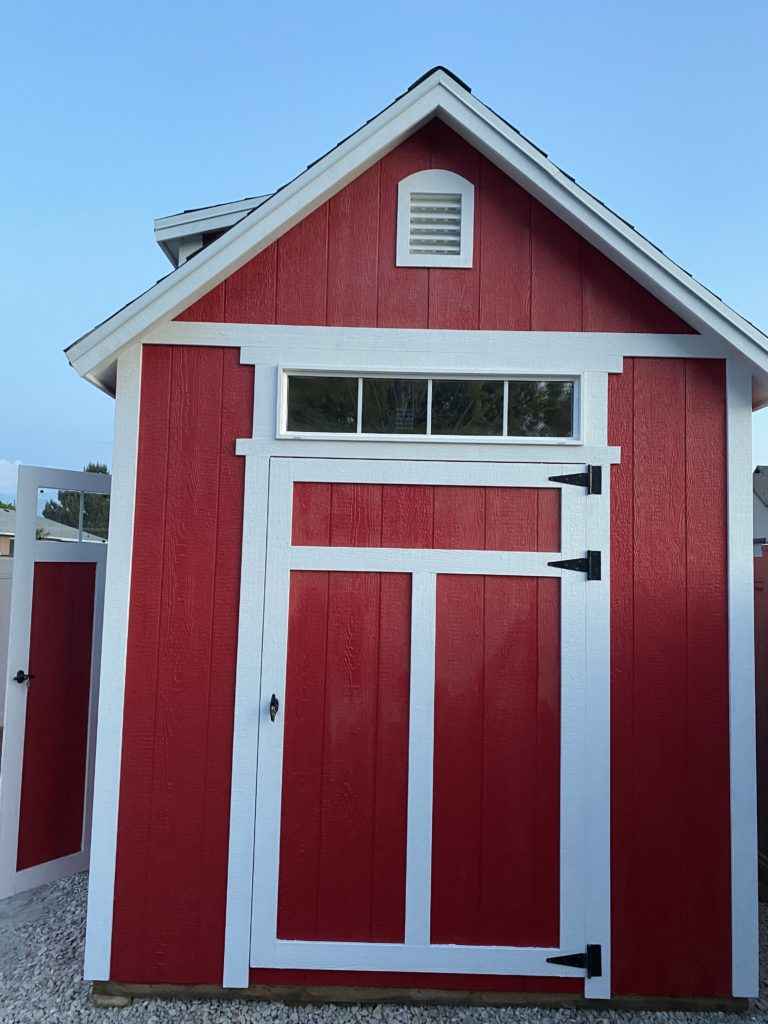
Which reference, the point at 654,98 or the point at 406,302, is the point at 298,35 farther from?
the point at 406,302

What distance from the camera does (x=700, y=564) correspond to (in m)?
3.01

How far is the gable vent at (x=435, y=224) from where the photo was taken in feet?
10.2

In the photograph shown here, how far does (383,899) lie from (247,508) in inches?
73.0

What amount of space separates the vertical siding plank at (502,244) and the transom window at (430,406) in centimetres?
36

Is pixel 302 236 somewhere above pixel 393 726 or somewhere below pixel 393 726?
above

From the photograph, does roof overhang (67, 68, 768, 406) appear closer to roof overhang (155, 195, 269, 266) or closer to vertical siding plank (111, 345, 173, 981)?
vertical siding plank (111, 345, 173, 981)

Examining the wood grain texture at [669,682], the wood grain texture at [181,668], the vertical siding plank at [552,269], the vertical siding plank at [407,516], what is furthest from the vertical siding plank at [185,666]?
the wood grain texture at [669,682]

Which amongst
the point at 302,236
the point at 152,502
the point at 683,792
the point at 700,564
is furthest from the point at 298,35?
the point at 683,792

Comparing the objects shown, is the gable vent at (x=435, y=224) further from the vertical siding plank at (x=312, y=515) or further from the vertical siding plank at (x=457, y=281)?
the vertical siding plank at (x=312, y=515)

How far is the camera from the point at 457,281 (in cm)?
310

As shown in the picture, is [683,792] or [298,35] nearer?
[683,792]

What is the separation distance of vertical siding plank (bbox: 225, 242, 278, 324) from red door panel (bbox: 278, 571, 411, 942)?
124 cm

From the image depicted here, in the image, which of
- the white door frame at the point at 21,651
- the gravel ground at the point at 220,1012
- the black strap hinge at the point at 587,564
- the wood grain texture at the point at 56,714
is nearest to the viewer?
the gravel ground at the point at 220,1012

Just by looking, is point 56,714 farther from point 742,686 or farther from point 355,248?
point 742,686
